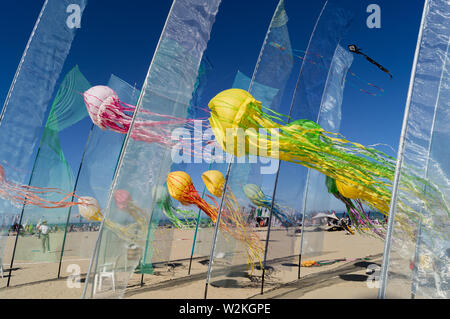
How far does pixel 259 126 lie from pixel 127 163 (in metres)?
1.67

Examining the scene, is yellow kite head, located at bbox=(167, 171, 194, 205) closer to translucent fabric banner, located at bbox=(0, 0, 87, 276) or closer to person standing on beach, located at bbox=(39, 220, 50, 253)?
translucent fabric banner, located at bbox=(0, 0, 87, 276)

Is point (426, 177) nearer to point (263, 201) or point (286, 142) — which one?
point (286, 142)

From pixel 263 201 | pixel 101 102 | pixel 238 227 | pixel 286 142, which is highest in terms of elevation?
pixel 101 102

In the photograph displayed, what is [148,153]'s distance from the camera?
360 centimetres

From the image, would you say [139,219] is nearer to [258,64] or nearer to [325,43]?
[258,64]

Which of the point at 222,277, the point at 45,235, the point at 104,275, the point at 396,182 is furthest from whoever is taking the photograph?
the point at 45,235

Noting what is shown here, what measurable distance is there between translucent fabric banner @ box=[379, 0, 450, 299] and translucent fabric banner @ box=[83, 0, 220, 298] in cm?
261

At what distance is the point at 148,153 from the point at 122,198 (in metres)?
0.64

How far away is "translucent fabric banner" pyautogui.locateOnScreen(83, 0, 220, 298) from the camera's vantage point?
325 cm

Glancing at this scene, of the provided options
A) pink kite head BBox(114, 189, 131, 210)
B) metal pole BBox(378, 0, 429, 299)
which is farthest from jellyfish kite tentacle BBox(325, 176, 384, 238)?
pink kite head BBox(114, 189, 131, 210)

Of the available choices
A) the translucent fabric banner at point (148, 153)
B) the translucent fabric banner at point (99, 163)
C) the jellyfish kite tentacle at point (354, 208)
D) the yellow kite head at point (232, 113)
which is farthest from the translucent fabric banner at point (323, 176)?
the translucent fabric banner at point (99, 163)

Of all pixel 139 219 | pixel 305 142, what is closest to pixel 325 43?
pixel 305 142
